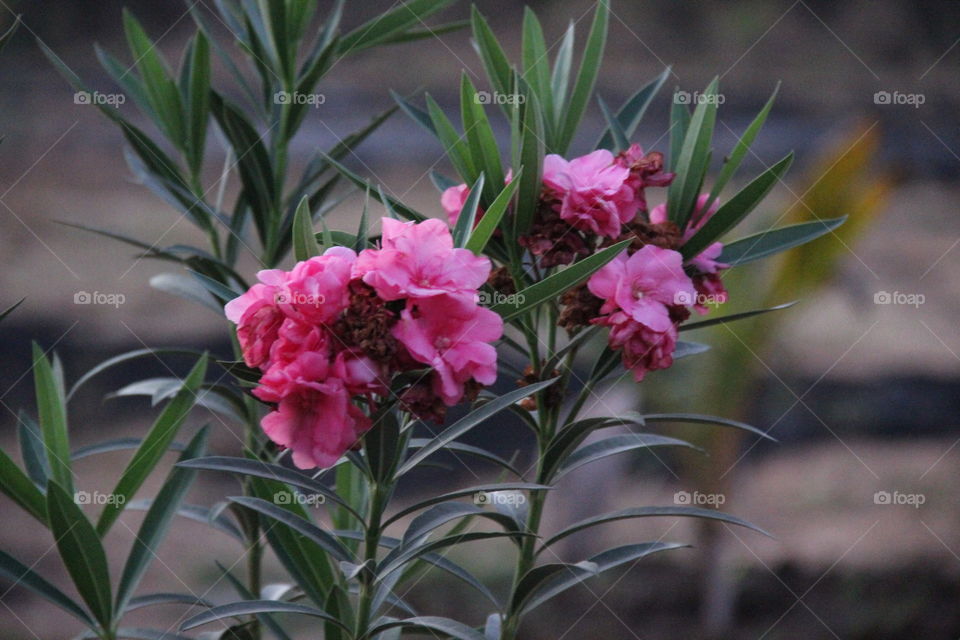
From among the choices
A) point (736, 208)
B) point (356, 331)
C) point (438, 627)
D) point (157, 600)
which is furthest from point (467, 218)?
point (157, 600)

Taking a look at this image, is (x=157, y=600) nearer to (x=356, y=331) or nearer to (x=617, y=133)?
(x=356, y=331)

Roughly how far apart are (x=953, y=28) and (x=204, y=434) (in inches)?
167

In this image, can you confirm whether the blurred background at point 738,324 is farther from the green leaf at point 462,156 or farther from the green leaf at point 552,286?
the green leaf at point 552,286

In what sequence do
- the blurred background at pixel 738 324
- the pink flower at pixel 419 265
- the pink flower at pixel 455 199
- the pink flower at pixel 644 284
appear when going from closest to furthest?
1. the pink flower at pixel 419 265
2. the pink flower at pixel 644 284
3. the pink flower at pixel 455 199
4. the blurred background at pixel 738 324

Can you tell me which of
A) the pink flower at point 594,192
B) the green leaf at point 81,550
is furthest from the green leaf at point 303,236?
the green leaf at point 81,550

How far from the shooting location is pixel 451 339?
0.75 m

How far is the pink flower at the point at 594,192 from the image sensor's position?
2.80ft

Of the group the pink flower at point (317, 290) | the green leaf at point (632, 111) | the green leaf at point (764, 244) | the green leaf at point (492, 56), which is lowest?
the pink flower at point (317, 290)

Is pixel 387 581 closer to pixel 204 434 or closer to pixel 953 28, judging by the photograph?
pixel 204 434

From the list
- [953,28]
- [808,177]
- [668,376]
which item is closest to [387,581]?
[668,376]

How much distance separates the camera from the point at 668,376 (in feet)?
6.63

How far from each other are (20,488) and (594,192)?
2.06 feet

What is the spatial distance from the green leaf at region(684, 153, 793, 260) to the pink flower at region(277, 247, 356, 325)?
36 centimetres

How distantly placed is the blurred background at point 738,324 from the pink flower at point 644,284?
0.96ft
